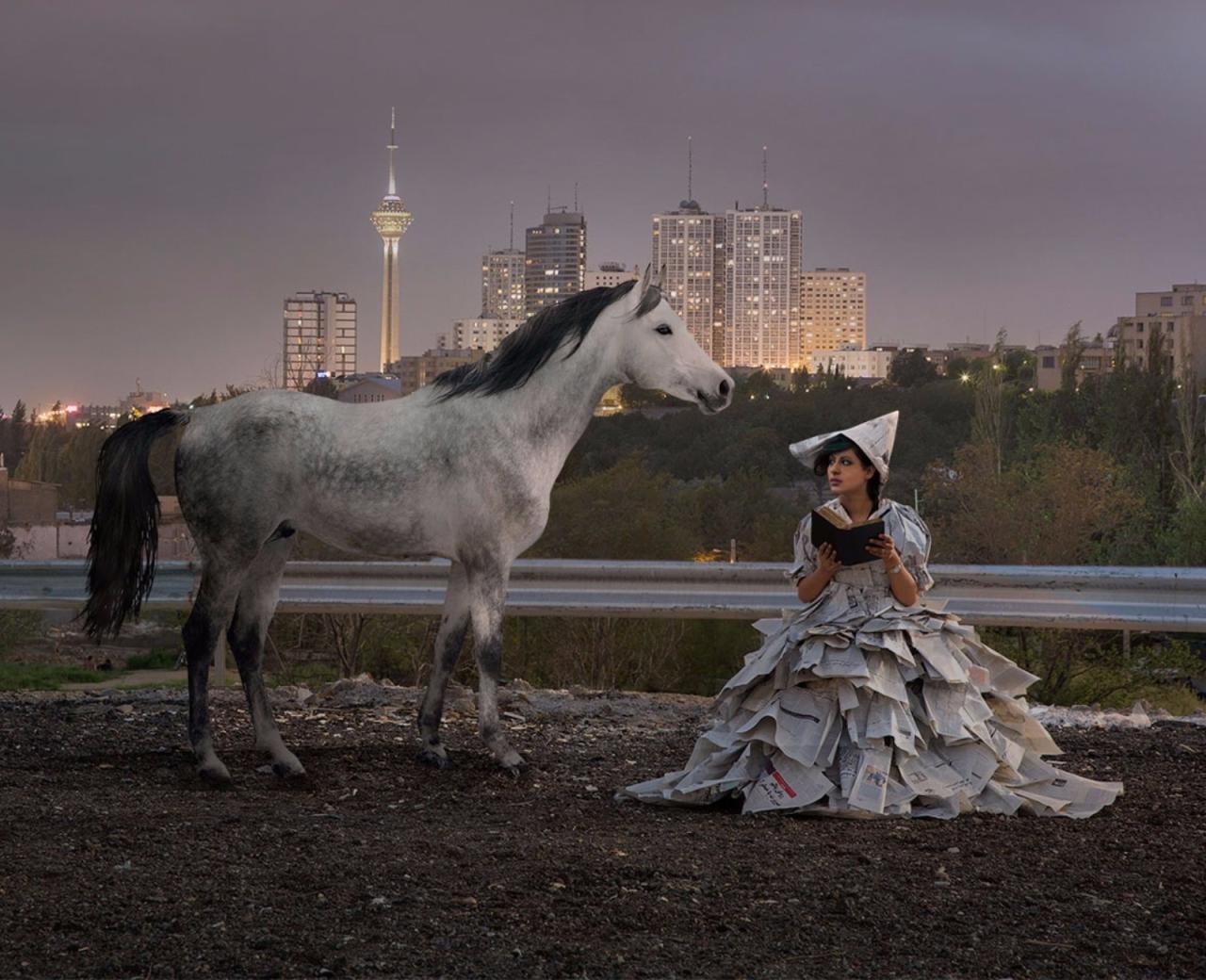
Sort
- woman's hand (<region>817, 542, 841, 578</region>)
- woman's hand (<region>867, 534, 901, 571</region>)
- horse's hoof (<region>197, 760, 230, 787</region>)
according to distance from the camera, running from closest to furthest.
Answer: woman's hand (<region>867, 534, 901, 571</region>) < woman's hand (<region>817, 542, 841, 578</region>) < horse's hoof (<region>197, 760, 230, 787</region>)

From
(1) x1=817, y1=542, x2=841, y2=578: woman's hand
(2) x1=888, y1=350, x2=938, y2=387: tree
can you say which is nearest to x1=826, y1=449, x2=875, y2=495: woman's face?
(1) x1=817, y1=542, x2=841, y2=578: woman's hand

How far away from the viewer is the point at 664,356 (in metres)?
6.81

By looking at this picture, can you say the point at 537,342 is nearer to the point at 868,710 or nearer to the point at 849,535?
the point at 849,535

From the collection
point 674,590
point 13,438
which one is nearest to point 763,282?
point 13,438

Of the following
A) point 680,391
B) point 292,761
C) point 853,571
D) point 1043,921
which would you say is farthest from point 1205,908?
point 292,761

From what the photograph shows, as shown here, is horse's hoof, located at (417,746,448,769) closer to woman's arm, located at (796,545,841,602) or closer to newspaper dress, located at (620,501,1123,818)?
newspaper dress, located at (620,501,1123,818)

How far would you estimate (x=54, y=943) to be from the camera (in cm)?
398

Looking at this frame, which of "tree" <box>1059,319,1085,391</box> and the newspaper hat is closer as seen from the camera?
the newspaper hat

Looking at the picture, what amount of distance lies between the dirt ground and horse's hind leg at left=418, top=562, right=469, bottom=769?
0.15m

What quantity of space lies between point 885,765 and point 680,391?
6.45ft

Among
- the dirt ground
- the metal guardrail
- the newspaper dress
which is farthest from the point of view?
the metal guardrail

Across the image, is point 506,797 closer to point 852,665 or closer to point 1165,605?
point 852,665

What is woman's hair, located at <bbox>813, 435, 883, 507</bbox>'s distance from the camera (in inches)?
240

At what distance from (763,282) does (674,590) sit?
17321 centimetres
